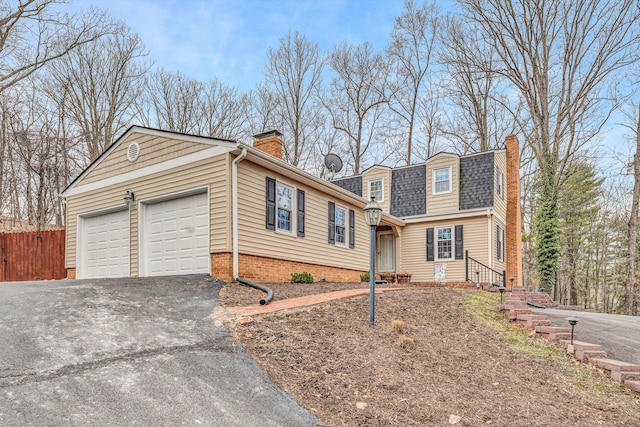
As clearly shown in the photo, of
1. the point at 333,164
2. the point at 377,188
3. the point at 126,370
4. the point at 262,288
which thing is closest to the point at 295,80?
the point at 333,164

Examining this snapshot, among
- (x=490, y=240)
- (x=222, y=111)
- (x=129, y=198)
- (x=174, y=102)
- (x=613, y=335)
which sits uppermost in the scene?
(x=174, y=102)

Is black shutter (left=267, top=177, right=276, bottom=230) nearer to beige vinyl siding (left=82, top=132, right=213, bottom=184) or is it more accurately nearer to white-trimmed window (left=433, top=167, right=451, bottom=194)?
beige vinyl siding (left=82, top=132, right=213, bottom=184)

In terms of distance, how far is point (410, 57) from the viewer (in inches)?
984

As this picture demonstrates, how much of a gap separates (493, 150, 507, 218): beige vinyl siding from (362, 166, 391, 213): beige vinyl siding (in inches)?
173

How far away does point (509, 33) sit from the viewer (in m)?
19.5

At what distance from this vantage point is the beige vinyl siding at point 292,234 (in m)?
9.83

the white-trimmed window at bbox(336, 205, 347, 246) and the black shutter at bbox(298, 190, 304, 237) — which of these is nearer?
the black shutter at bbox(298, 190, 304, 237)

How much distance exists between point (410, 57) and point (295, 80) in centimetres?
663

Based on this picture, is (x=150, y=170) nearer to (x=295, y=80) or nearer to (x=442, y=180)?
(x=442, y=180)

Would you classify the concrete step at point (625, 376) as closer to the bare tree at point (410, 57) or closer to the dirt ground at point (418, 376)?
the dirt ground at point (418, 376)

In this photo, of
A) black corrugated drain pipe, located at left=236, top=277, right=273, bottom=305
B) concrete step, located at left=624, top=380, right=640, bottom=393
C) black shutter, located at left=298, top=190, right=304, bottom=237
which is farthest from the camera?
black shutter, located at left=298, top=190, right=304, bottom=237

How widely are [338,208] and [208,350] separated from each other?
9.51 m

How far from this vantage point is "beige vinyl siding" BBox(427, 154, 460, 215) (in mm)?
17511

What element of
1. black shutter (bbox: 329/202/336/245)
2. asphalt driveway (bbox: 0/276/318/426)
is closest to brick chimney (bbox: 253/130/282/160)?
black shutter (bbox: 329/202/336/245)
